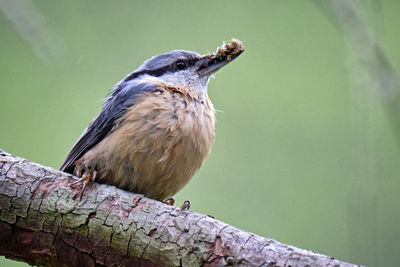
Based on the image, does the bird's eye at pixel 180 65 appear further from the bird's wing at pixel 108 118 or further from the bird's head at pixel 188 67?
the bird's wing at pixel 108 118

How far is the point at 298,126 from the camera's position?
557 centimetres

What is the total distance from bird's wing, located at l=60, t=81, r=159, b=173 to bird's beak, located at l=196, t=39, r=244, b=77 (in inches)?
18.1

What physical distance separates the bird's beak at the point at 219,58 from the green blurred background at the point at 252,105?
1749mm

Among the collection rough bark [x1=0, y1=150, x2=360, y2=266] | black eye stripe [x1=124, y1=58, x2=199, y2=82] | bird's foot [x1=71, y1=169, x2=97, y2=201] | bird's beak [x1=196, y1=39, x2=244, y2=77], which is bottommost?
rough bark [x1=0, y1=150, x2=360, y2=266]

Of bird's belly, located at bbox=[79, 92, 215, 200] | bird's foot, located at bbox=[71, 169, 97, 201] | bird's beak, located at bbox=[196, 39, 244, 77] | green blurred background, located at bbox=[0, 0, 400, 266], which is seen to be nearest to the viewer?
bird's foot, located at bbox=[71, 169, 97, 201]

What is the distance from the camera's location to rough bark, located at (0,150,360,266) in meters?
2.38

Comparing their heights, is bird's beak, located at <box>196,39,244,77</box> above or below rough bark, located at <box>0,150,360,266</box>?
above

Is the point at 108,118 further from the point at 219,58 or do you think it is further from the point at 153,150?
the point at 219,58

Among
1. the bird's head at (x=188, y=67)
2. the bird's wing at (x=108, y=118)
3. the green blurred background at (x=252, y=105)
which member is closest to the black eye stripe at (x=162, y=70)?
the bird's head at (x=188, y=67)

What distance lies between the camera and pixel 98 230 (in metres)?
2.56

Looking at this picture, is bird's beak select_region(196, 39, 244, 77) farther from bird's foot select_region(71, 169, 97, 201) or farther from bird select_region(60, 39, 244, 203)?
bird's foot select_region(71, 169, 97, 201)

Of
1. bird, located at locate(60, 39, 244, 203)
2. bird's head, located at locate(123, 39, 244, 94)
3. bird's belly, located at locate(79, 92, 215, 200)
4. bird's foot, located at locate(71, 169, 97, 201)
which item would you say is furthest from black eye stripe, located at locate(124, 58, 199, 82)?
bird's foot, located at locate(71, 169, 97, 201)

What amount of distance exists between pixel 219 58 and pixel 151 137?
0.90m

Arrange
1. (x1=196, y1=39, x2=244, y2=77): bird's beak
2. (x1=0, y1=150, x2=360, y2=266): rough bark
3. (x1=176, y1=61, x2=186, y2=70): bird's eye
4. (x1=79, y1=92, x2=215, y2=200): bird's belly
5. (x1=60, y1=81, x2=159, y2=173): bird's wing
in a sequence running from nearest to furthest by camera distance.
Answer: (x1=0, y1=150, x2=360, y2=266): rough bark, (x1=79, y1=92, x2=215, y2=200): bird's belly, (x1=60, y1=81, x2=159, y2=173): bird's wing, (x1=196, y1=39, x2=244, y2=77): bird's beak, (x1=176, y1=61, x2=186, y2=70): bird's eye
